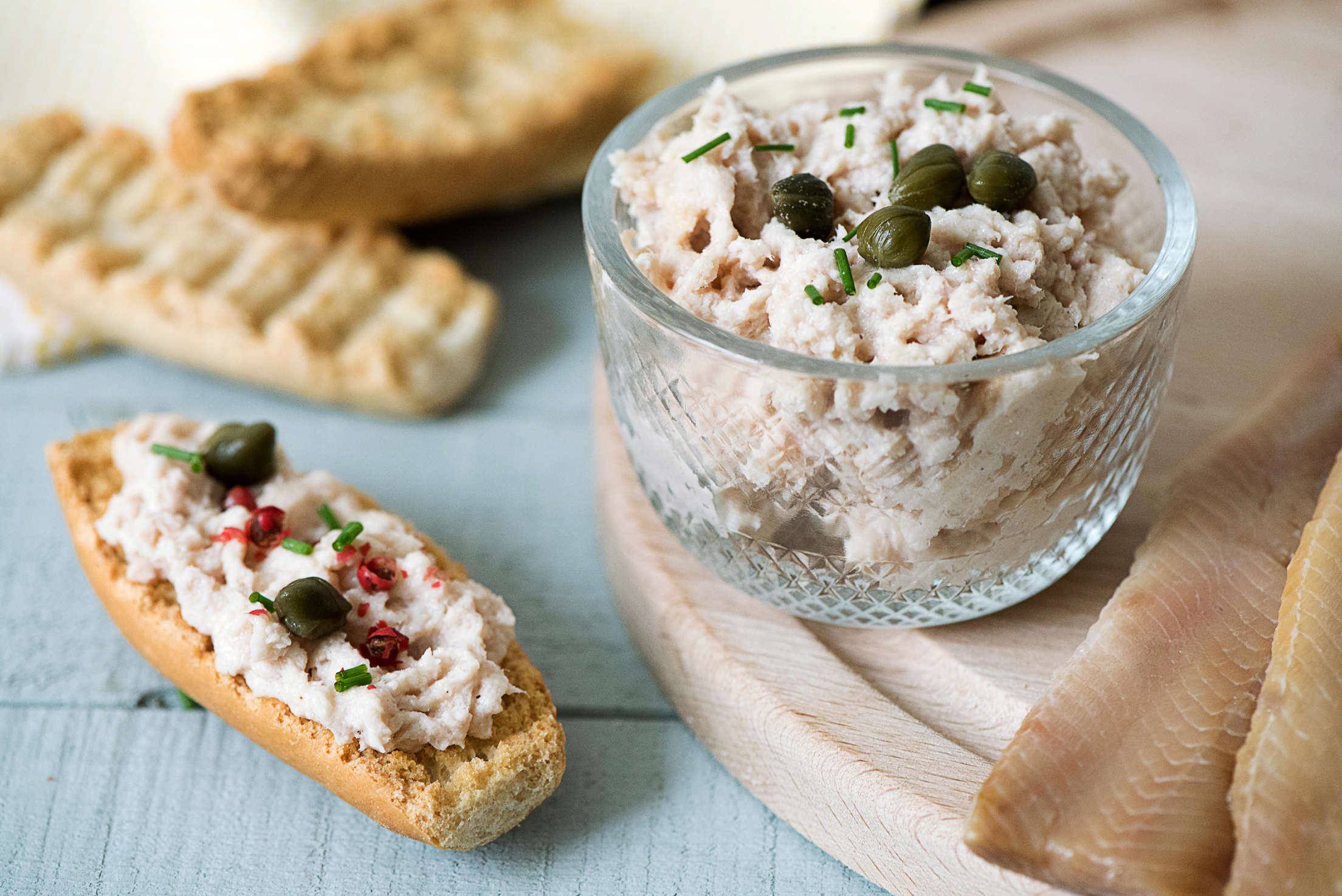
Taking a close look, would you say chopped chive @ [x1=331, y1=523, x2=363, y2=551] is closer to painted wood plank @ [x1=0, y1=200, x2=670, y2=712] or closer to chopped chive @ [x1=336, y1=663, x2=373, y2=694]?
chopped chive @ [x1=336, y1=663, x2=373, y2=694]

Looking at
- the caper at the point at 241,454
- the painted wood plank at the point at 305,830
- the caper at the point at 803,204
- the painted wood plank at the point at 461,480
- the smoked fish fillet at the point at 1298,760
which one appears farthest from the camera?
the painted wood plank at the point at 461,480

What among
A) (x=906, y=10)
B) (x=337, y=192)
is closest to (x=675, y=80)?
(x=906, y=10)

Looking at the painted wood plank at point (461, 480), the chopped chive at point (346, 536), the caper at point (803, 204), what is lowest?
the painted wood plank at point (461, 480)

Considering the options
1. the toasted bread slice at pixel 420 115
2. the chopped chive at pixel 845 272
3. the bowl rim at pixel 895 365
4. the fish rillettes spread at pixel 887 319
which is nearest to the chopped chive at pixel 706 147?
the fish rillettes spread at pixel 887 319

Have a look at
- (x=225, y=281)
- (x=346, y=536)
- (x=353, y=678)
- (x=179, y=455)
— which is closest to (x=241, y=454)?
(x=179, y=455)

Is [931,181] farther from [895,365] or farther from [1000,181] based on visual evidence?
[895,365]

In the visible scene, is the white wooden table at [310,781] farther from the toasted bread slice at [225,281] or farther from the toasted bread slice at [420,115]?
the toasted bread slice at [420,115]

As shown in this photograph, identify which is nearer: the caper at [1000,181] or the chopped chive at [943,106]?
the caper at [1000,181]
